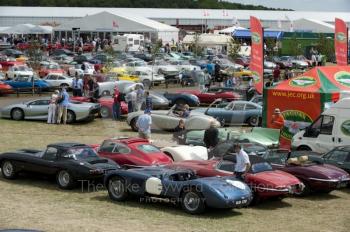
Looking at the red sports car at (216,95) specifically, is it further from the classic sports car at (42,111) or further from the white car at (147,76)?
the white car at (147,76)

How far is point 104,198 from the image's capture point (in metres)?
15.1

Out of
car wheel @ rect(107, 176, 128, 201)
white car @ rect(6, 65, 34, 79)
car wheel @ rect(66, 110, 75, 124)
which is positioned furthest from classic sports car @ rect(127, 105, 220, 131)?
white car @ rect(6, 65, 34, 79)

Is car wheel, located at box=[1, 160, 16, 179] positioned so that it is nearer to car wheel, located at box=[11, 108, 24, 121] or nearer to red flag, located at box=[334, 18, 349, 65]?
car wheel, located at box=[11, 108, 24, 121]

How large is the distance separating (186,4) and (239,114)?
422 feet

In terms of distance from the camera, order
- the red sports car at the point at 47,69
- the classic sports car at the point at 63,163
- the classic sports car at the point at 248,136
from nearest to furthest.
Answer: the classic sports car at the point at 63,163, the classic sports car at the point at 248,136, the red sports car at the point at 47,69

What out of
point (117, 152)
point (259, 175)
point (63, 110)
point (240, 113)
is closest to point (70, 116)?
point (63, 110)

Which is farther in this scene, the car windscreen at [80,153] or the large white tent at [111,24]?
the large white tent at [111,24]

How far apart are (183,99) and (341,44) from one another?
8.02m

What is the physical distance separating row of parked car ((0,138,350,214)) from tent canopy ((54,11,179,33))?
161ft

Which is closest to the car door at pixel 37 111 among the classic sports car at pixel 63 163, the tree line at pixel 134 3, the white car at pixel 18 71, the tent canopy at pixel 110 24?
the classic sports car at pixel 63 163

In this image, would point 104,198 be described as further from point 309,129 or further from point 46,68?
point 46,68

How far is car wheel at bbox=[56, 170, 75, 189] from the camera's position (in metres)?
15.8

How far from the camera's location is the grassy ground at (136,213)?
500 inches

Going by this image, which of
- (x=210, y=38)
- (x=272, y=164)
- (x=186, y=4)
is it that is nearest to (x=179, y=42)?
(x=210, y=38)
